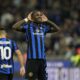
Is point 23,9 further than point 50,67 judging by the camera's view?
Yes

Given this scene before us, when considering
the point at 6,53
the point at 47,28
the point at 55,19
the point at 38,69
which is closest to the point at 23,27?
the point at 47,28

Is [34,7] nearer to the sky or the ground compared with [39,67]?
nearer to the sky

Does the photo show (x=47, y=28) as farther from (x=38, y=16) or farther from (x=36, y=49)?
(x=36, y=49)

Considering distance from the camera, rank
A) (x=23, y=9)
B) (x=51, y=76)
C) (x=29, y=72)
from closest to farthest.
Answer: (x=29, y=72) → (x=51, y=76) → (x=23, y=9)

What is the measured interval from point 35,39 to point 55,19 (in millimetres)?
12011

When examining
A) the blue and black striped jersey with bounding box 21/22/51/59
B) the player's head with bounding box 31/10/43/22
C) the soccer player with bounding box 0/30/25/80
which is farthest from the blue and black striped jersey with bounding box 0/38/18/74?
the player's head with bounding box 31/10/43/22

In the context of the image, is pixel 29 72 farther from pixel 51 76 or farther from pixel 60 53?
pixel 60 53

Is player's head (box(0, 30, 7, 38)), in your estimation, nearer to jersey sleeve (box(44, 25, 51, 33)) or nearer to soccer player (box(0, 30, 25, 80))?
soccer player (box(0, 30, 25, 80))

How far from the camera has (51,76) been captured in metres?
19.4

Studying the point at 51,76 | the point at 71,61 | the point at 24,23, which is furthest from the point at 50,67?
the point at 24,23

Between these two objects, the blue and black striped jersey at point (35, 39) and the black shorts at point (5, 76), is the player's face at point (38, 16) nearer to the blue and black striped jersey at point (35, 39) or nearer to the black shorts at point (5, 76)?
the blue and black striped jersey at point (35, 39)

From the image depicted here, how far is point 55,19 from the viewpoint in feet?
82.6

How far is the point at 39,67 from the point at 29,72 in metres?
0.24

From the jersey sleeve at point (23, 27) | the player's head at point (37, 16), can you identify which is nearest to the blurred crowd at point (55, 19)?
the jersey sleeve at point (23, 27)
